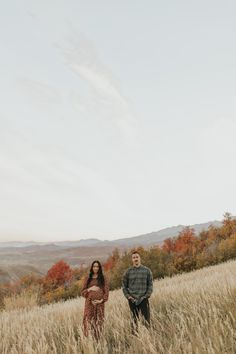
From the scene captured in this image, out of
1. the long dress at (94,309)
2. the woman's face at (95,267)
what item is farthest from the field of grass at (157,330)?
the woman's face at (95,267)

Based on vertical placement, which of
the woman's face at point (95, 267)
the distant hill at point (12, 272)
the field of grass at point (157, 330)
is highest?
the distant hill at point (12, 272)

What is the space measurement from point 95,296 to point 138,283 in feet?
2.89

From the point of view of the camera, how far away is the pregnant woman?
7.26 metres

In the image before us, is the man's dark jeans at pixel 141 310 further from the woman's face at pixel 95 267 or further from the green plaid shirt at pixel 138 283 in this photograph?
the woman's face at pixel 95 267

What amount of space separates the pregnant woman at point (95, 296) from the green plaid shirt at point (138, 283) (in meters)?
0.46

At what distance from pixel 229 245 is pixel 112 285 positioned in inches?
432

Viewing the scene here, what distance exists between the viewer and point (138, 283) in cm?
783

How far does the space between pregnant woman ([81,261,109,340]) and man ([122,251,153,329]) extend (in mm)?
473

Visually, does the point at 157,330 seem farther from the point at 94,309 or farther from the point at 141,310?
the point at 94,309

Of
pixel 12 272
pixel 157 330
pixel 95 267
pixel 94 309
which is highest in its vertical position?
pixel 12 272

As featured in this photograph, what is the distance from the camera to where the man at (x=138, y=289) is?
7.56 metres

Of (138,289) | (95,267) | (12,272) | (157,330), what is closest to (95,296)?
(95,267)

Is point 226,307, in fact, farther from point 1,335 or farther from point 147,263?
point 147,263

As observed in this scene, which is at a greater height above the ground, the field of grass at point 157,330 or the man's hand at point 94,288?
the man's hand at point 94,288
